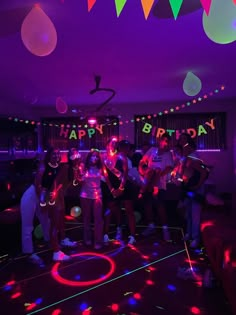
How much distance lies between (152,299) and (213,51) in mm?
2903

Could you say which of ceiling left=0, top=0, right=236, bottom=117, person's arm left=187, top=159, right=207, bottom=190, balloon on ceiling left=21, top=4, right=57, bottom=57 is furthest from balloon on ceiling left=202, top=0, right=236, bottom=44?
person's arm left=187, top=159, right=207, bottom=190

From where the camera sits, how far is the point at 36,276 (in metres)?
2.89

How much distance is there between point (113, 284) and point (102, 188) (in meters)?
1.52

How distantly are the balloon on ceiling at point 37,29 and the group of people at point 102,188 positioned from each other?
4.52 ft

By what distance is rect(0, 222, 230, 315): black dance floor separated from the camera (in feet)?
7.52

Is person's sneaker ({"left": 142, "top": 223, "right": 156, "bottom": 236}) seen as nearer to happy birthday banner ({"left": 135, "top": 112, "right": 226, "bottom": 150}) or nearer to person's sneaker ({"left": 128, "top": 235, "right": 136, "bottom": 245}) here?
person's sneaker ({"left": 128, "top": 235, "right": 136, "bottom": 245})

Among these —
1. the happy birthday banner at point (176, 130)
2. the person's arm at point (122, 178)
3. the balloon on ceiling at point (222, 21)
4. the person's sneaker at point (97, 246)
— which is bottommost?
the person's sneaker at point (97, 246)

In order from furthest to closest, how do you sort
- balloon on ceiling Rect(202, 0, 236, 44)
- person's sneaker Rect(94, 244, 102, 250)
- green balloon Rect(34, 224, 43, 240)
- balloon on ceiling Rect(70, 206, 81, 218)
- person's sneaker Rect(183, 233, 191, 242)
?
1. balloon on ceiling Rect(70, 206, 81, 218)
2. green balloon Rect(34, 224, 43, 240)
3. person's sneaker Rect(183, 233, 191, 242)
4. person's sneaker Rect(94, 244, 102, 250)
5. balloon on ceiling Rect(202, 0, 236, 44)

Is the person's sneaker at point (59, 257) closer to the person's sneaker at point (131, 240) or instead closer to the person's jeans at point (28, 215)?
the person's jeans at point (28, 215)

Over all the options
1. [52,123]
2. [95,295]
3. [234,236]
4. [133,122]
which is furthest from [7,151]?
[234,236]

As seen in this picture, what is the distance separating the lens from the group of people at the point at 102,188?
3.29 m

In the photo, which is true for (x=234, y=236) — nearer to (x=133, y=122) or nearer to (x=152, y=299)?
(x=152, y=299)

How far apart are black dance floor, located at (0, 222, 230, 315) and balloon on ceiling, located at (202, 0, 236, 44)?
7.24ft

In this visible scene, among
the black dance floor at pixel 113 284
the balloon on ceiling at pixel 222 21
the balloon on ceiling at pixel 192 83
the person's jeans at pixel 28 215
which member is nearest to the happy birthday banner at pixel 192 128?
the balloon on ceiling at pixel 192 83
